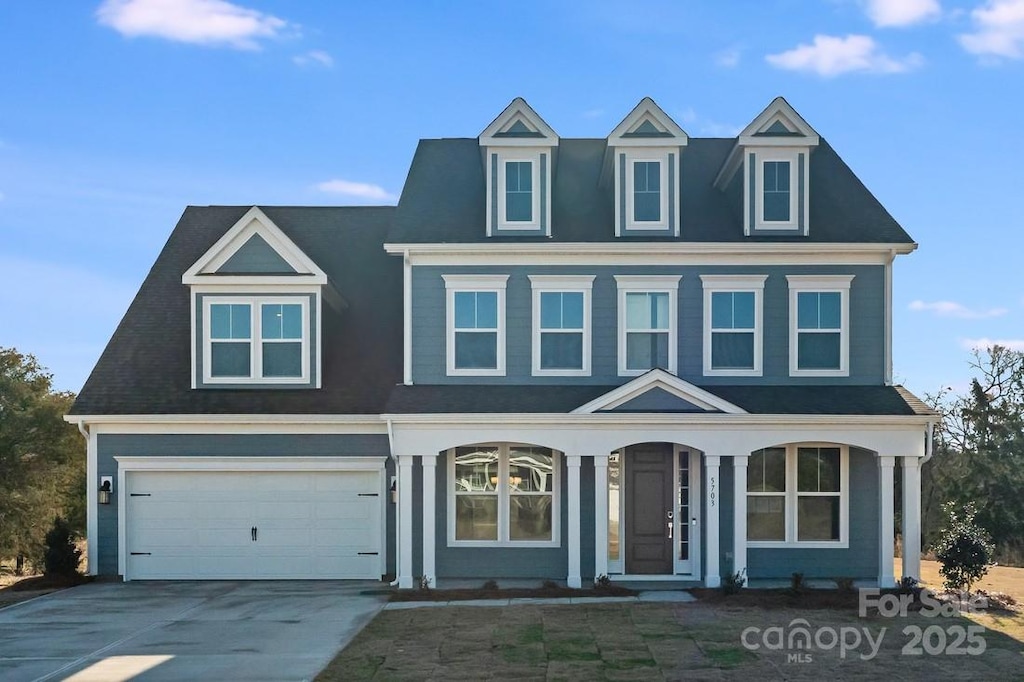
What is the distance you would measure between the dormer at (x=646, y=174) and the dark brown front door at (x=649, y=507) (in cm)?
411

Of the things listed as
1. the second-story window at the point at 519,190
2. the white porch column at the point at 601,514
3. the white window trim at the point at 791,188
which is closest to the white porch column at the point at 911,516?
the white window trim at the point at 791,188

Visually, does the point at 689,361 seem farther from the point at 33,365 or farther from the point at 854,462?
the point at 33,365

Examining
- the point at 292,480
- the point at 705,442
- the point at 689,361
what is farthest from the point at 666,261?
the point at 292,480

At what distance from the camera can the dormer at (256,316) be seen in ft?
65.9

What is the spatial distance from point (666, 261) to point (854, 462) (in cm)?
506

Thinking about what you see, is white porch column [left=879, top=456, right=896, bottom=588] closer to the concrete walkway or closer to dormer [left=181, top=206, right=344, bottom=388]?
the concrete walkway

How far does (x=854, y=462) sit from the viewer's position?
62.5ft

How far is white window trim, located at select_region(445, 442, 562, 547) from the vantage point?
62.2 feet

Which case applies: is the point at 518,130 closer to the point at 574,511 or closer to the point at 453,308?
the point at 453,308

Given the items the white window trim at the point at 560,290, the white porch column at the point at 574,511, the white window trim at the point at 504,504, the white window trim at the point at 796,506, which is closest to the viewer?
the white porch column at the point at 574,511

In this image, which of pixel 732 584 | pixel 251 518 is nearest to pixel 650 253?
pixel 732 584

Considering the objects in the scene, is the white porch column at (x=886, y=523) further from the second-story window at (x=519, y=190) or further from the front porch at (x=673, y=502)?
the second-story window at (x=519, y=190)

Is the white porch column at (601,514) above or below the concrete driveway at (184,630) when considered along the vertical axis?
above

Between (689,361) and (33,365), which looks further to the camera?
(33,365)
